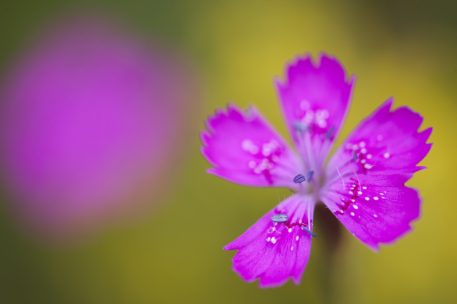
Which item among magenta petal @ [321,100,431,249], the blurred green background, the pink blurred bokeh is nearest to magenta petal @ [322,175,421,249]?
magenta petal @ [321,100,431,249]

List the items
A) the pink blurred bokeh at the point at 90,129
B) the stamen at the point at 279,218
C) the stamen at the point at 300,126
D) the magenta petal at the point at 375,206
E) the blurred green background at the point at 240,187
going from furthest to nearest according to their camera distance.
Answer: the pink blurred bokeh at the point at 90,129 → the blurred green background at the point at 240,187 → the stamen at the point at 300,126 → the stamen at the point at 279,218 → the magenta petal at the point at 375,206

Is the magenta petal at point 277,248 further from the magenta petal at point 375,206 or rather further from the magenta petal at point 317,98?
the magenta petal at point 317,98

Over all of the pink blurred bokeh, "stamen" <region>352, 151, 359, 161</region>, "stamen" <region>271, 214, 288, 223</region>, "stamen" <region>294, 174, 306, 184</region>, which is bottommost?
"stamen" <region>271, 214, 288, 223</region>

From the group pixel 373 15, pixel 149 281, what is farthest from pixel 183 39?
pixel 149 281

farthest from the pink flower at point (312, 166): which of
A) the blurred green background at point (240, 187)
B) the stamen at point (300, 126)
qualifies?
the blurred green background at point (240, 187)

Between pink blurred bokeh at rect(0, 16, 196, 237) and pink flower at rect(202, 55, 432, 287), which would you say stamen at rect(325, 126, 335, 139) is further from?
pink blurred bokeh at rect(0, 16, 196, 237)

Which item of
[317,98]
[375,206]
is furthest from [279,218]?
[317,98]

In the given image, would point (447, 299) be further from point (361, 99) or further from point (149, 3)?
point (149, 3)
